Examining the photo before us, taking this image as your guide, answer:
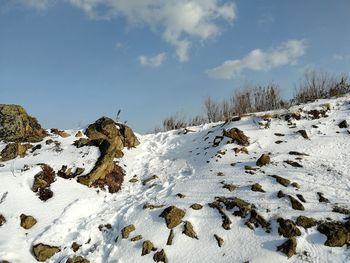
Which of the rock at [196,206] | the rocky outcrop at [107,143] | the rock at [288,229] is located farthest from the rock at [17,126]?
the rock at [288,229]

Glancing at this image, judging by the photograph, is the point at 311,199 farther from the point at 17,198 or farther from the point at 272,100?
the point at 272,100

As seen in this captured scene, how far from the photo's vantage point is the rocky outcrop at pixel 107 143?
35.9 feet

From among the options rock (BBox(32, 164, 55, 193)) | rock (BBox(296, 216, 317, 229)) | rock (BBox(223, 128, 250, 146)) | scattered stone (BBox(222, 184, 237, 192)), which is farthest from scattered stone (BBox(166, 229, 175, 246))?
rock (BBox(223, 128, 250, 146))

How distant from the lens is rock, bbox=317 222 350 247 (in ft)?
21.8

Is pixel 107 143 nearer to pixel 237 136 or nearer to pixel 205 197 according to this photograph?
pixel 237 136

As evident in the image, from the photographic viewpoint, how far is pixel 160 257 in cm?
714

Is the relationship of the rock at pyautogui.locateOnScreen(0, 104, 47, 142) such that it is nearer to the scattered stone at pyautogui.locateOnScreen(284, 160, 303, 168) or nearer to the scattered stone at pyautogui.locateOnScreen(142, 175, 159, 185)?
the scattered stone at pyautogui.locateOnScreen(142, 175, 159, 185)

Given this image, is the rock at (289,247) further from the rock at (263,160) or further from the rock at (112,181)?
the rock at (112,181)

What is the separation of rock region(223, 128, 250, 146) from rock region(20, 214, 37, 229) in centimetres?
699

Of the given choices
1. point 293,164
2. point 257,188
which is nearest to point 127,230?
point 257,188

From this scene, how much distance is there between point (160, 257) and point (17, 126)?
29.8 ft

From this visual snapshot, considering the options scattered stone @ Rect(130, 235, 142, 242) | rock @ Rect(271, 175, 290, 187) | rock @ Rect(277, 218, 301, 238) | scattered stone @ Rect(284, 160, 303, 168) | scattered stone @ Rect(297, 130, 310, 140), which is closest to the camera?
rock @ Rect(277, 218, 301, 238)

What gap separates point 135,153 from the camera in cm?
1341

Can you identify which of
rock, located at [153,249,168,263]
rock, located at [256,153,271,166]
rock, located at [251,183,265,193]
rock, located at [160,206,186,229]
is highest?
rock, located at [256,153,271,166]
